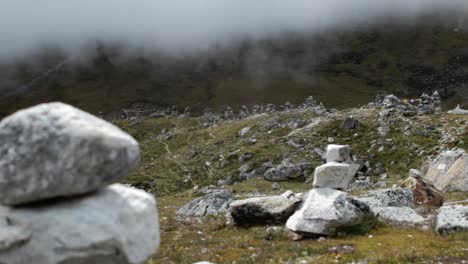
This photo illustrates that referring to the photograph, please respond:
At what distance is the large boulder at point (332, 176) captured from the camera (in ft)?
85.5

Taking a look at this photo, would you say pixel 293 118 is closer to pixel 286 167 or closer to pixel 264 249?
pixel 286 167

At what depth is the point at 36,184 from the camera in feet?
39.9

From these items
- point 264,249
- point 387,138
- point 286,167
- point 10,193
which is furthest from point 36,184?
point 387,138

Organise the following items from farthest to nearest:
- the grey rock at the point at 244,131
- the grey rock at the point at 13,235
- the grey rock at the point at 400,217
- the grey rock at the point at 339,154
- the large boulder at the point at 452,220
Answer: the grey rock at the point at 244,131
the grey rock at the point at 339,154
the grey rock at the point at 400,217
the large boulder at the point at 452,220
the grey rock at the point at 13,235

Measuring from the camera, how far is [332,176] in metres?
26.2

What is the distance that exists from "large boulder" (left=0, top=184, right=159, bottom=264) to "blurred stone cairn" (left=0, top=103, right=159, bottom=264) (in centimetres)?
2

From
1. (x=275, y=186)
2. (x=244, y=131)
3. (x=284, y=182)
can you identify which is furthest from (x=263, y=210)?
(x=244, y=131)

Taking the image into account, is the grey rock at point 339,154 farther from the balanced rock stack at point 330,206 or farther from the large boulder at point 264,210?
the large boulder at point 264,210

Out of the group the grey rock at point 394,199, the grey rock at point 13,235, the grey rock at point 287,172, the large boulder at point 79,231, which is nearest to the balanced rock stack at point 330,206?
the grey rock at point 394,199

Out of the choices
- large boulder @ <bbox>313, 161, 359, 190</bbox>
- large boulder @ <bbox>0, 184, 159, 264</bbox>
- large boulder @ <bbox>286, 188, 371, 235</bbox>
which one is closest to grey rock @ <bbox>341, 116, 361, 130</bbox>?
large boulder @ <bbox>313, 161, 359, 190</bbox>

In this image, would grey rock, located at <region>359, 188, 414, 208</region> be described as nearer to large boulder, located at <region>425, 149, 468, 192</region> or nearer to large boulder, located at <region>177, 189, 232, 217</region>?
large boulder, located at <region>425, 149, 468, 192</region>

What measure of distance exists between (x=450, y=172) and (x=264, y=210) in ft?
85.2

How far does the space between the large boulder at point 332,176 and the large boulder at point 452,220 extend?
545 centimetres

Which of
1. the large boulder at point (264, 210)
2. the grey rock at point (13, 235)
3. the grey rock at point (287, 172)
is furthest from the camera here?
the grey rock at point (287, 172)
